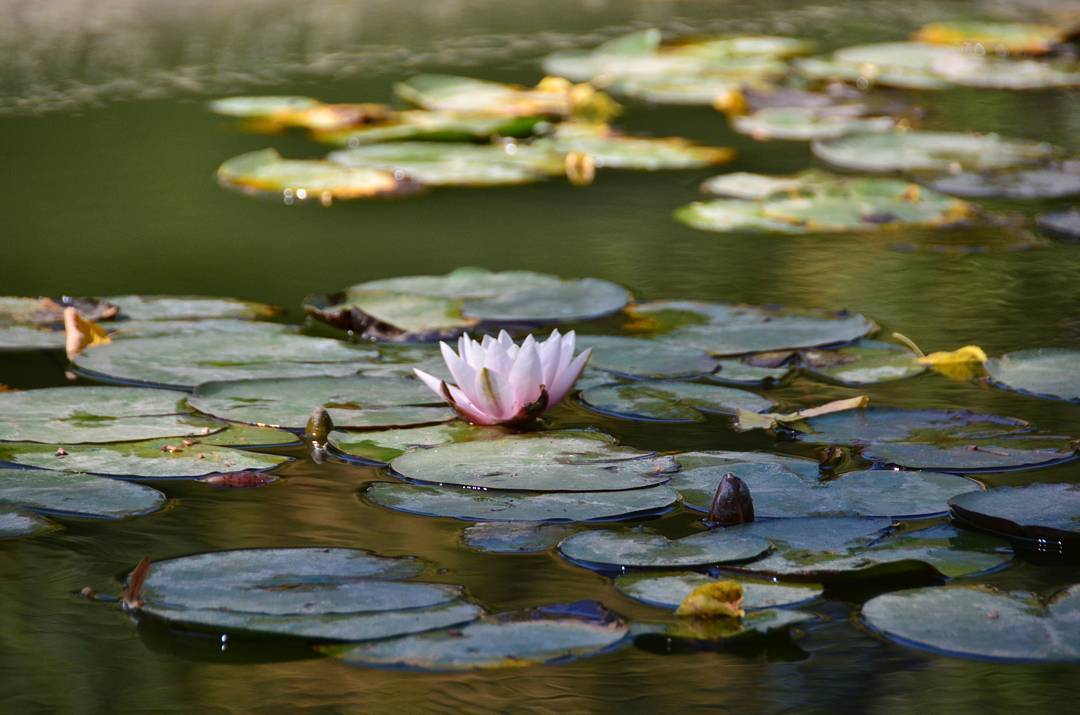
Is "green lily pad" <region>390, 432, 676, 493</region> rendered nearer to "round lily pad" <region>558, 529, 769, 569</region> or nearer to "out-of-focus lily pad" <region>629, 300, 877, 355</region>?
"round lily pad" <region>558, 529, 769, 569</region>

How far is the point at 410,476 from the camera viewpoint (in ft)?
5.81

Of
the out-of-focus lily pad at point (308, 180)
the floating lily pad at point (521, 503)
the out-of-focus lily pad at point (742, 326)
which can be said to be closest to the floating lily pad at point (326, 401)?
the floating lily pad at point (521, 503)

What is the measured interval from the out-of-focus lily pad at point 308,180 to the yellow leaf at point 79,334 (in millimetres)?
1110

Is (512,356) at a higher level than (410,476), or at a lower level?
higher

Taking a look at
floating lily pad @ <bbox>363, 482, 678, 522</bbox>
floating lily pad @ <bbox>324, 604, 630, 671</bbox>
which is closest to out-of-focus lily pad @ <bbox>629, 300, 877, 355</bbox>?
floating lily pad @ <bbox>363, 482, 678, 522</bbox>

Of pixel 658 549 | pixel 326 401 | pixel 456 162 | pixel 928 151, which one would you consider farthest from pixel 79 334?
pixel 928 151

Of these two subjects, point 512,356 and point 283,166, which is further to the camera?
point 283,166

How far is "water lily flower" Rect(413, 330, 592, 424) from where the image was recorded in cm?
191

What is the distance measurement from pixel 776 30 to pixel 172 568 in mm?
4777

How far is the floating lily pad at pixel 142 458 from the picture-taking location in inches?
70.7

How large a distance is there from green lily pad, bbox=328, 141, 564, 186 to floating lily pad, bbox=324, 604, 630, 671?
222 centimetres

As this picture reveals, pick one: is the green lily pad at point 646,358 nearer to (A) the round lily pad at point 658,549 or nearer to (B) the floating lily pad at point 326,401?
(B) the floating lily pad at point 326,401

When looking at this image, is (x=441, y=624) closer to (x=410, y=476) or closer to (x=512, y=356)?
(x=410, y=476)

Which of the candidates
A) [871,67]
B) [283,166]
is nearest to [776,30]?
Result: [871,67]
